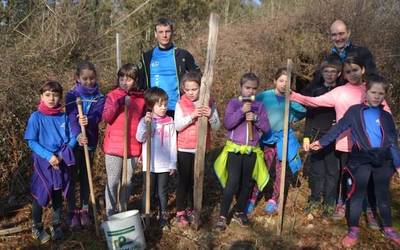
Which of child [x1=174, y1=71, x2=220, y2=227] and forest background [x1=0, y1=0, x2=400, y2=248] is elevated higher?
forest background [x1=0, y1=0, x2=400, y2=248]

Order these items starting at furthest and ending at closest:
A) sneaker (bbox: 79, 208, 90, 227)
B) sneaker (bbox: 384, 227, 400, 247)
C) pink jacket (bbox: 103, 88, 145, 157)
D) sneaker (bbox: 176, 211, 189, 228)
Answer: sneaker (bbox: 79, 208, 90, 227)
sneaker (bbox: 176, 211, 189, 228)
pink jacket (bbox: 103, 88, 145, 157)
sneaker (bbox: 384, 227, 400, 247)

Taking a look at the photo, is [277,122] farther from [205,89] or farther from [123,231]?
[123,231]

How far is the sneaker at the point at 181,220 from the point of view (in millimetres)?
4398

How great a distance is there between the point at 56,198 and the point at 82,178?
15.9 inches

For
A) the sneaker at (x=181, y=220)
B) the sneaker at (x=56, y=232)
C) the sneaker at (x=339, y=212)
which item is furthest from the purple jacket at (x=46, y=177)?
the sneaker at (x=339, y=212)

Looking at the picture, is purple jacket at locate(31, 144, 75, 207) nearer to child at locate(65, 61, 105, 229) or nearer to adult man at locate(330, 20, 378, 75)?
child at locate(65, 61, 105, 229)

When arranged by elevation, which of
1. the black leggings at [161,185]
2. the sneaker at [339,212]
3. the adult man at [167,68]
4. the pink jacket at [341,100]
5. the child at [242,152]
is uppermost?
the adult man at [167,68]

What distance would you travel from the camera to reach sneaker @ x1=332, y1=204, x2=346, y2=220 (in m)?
4.61

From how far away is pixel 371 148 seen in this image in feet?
13.0

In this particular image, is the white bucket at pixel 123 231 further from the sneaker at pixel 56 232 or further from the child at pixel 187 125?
the sneaker at pixel 56 232

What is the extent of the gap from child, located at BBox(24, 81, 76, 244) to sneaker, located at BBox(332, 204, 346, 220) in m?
3.02

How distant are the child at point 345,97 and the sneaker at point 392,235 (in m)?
0.90

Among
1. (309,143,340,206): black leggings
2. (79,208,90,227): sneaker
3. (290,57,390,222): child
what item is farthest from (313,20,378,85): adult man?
(79,208,90,227): sneaker

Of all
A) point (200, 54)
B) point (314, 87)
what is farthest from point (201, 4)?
point (314, 87)
